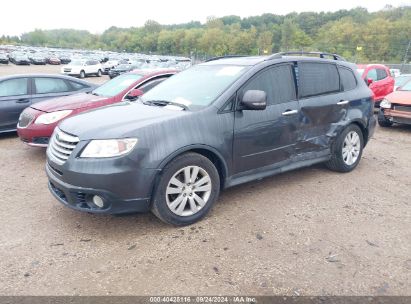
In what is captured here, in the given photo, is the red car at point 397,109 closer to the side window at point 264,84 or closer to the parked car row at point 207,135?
the parked car row at point 207,135

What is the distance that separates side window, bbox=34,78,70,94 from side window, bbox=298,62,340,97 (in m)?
5.37

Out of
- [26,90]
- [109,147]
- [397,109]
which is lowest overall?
[397,109]

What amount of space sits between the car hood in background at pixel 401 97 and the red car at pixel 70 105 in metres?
5.72

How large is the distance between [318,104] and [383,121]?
216 inches

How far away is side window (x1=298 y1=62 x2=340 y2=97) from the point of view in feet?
14.7

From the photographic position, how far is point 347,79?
512 cm

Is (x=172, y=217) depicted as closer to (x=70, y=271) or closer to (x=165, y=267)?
(x=165, y=267)

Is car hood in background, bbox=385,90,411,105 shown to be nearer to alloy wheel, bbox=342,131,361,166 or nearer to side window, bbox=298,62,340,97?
alloy wheel, bbox=342,131,361,166

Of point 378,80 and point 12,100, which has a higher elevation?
point 378,80

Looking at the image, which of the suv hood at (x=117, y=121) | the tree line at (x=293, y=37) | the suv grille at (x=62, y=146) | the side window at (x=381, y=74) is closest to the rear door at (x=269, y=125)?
the suv hood at (x=117, y=121)

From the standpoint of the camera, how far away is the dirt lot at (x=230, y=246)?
8.82 ft

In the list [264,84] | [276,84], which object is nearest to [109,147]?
[264,84]

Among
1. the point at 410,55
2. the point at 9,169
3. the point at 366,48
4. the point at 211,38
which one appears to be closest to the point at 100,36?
the point at 211,38

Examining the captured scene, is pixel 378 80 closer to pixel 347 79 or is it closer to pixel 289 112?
pixel 347 79
